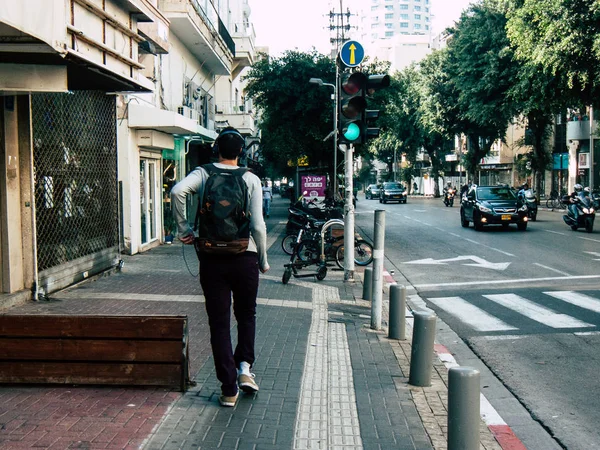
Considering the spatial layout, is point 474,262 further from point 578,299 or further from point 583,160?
point 583,160

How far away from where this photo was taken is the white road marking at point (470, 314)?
332 inches

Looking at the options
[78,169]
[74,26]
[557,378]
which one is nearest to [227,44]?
[78,169]

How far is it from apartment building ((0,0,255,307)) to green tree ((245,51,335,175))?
14.4 m

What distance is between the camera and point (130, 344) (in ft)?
16.7

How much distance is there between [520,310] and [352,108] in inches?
146

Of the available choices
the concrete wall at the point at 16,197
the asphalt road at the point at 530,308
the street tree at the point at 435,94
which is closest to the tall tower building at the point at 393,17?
the street tree at the point at 435,94

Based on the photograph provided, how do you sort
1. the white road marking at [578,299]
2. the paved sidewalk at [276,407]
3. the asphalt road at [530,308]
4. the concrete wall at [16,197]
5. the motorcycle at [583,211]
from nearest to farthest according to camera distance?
the paved sidewalk at [276,407], the asphalt road at [530,308], the concrete wall at [16,197], the white road marking at [578,299], the motorcycle at [583,211]

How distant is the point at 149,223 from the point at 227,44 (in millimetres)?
12741

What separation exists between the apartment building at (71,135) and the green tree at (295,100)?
14362 millimetres

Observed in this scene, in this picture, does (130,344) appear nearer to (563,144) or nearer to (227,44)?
(227,44)

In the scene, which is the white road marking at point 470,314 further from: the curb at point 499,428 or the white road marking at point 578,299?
the curb at point 499,428

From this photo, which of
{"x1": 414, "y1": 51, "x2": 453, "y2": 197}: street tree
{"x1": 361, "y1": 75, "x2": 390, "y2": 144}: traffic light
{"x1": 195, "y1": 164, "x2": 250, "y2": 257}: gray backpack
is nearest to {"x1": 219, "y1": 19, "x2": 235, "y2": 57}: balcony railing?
{"x1": 361, "y1": 75, "x2": 390, "y2": 144}: traffic light

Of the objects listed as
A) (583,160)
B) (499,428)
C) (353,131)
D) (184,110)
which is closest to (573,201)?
(184,110)

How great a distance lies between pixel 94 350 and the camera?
16.9 ft
